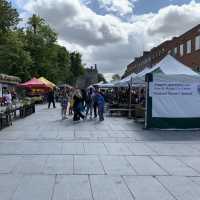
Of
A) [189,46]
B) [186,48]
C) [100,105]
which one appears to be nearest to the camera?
[100,105]

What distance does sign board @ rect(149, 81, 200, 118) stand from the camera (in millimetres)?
15914

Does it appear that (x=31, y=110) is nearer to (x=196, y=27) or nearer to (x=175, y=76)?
(x=175, y=76)

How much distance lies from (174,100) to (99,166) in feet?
27.2

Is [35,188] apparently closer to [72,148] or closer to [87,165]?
[87,165]

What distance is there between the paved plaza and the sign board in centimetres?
197

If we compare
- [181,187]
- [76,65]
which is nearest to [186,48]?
[76,65]

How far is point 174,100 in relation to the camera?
52.5ft

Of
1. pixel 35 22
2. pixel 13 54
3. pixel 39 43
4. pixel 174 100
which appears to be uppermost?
pixel 35 22

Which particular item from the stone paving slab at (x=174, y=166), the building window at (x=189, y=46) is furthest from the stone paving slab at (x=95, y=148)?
the building window at (x=189, y=46)

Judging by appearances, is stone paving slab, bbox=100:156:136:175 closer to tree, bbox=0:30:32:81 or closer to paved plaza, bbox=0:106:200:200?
paved plaza, bbox=0:106:200:200

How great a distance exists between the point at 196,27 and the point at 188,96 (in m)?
39.5

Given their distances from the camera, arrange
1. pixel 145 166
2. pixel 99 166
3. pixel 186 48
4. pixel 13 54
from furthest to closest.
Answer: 1. pixel 186 48
2. pixel 13 54
3. pixel 145 166
4. pixel 99 166

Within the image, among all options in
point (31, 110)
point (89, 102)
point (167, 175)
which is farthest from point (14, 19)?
point (167, 175)

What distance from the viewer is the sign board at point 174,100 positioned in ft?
52.2
